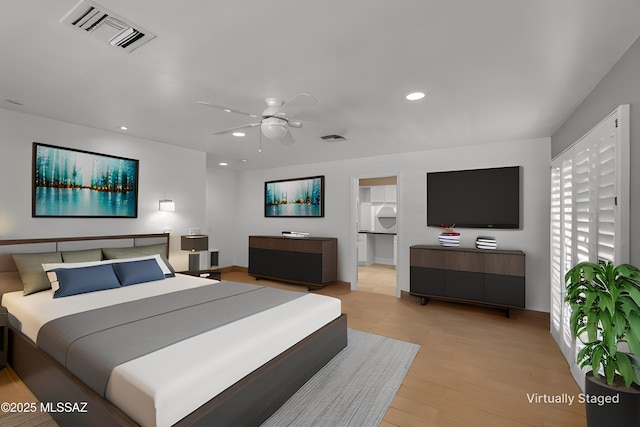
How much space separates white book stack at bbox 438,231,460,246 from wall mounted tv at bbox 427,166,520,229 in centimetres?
18

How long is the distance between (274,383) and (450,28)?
2.56 metres

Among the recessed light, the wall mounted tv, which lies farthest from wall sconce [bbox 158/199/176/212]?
the wall mounted tv

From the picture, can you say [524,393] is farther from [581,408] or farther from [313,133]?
[313,133]

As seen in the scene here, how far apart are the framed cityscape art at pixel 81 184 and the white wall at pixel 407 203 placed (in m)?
2.71

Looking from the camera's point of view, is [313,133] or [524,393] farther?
[313,133]

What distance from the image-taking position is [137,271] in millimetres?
3629

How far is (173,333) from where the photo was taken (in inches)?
83.2

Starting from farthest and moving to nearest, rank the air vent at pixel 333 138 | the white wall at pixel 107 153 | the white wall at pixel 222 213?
the white wall at pixel 222 213 < the air vent at pixel 333 138 < the white wall at pixel 107 153

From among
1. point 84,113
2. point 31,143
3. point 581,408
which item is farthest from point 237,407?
point 31,143

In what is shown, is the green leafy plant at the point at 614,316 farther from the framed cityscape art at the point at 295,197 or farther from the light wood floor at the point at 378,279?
the framed cityscape art at the point at 295,197

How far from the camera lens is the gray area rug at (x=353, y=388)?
6.91 feet

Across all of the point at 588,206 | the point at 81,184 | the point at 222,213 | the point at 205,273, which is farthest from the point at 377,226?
the point at 81,184

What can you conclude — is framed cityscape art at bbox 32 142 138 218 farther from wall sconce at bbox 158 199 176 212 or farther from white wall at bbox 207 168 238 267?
white wall at bbox 207 168 238 267

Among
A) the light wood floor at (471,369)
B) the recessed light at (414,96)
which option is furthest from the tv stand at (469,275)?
the recessed light at (414,96)
